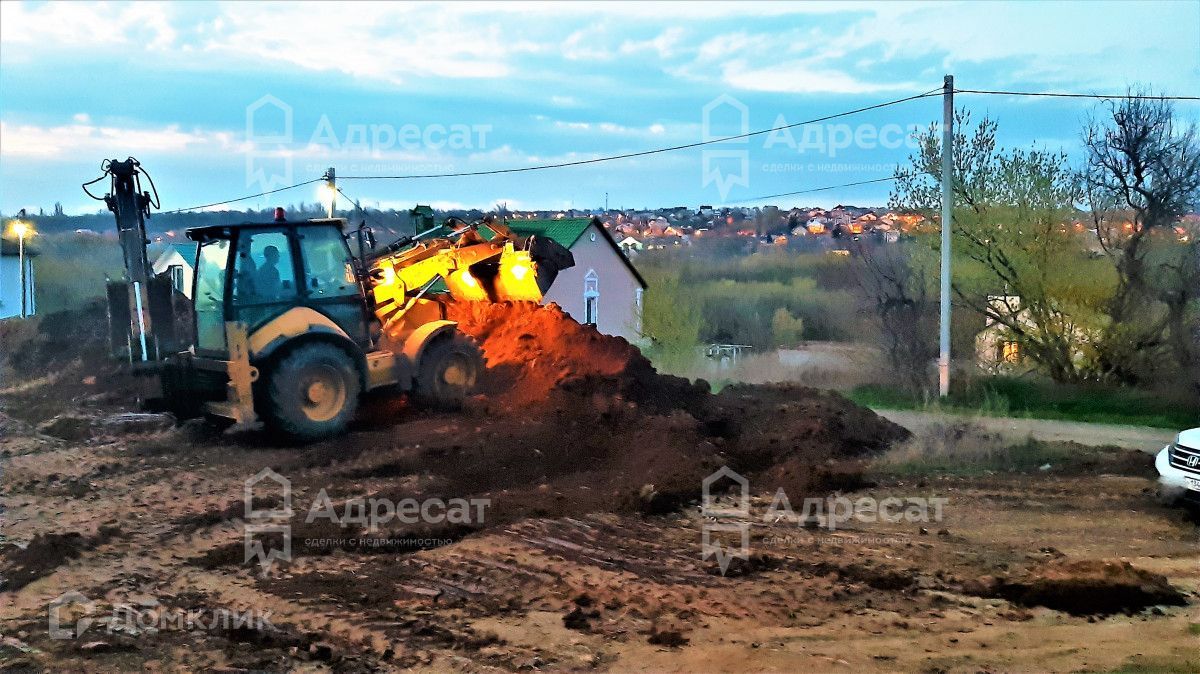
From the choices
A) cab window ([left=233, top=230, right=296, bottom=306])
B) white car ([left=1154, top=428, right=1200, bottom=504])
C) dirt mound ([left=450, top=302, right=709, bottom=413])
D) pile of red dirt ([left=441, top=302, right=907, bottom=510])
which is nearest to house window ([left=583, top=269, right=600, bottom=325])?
pile of red dirt ([left=441, top=302, right=907, bottom=510])

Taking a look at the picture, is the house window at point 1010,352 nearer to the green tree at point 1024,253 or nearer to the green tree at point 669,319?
the green tree at point 1024,253

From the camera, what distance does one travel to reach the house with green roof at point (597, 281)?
33.2 meters

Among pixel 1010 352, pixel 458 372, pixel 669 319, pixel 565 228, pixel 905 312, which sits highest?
pixel 565 228

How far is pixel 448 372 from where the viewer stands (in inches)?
457

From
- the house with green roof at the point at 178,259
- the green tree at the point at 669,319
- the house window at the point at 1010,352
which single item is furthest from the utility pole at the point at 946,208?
the house with green roof at the point at 178,259

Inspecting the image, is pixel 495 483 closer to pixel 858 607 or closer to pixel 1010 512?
pixel 858 607

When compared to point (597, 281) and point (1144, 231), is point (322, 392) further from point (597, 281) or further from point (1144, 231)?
point (597, 281)

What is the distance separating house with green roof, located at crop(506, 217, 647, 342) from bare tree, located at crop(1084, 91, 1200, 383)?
1698cm

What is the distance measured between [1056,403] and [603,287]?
65.0 ft

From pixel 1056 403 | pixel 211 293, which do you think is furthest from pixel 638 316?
pixel 211 293

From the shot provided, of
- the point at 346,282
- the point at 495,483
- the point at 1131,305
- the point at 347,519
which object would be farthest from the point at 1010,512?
the point at 1131,305

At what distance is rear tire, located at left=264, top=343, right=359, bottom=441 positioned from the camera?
10039 millimetres

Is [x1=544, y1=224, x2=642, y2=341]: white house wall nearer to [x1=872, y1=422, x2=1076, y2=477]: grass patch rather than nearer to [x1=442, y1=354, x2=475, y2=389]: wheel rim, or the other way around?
[x1=442, y1=354, x2=475, y2=389]: wheel rim

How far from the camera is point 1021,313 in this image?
19.1 metres
